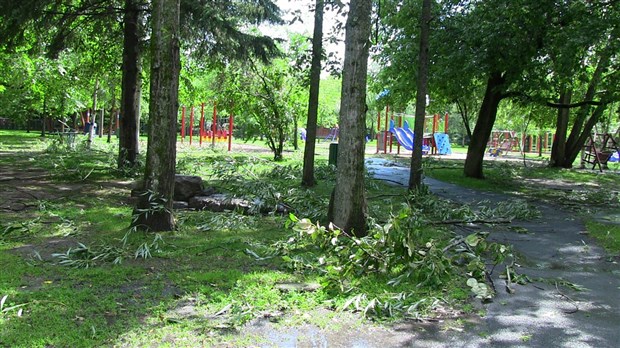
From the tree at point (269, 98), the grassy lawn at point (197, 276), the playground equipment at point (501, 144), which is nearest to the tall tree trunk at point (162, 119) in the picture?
the grassy lawn at point (197, 276)

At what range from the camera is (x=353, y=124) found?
7152mm

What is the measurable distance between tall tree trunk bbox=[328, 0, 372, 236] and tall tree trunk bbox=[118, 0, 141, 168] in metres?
9.23

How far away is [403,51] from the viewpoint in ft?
53.3

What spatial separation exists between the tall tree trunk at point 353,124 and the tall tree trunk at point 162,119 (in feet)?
7.93

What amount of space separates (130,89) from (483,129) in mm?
11222

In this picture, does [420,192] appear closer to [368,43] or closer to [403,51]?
[368,43]

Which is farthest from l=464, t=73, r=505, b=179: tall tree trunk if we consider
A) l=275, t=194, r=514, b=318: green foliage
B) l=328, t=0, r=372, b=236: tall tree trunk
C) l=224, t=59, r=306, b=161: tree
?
l=275, t=194, r=514, b=318: green foliage

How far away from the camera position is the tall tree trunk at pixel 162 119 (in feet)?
23.0

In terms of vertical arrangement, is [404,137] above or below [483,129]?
below

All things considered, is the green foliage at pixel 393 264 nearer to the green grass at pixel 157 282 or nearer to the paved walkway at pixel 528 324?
the green grass at pixel 157 282

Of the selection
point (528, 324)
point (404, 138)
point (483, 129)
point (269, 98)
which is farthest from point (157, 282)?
point (404, 138)

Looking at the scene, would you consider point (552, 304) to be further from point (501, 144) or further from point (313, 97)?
point (501, 144)

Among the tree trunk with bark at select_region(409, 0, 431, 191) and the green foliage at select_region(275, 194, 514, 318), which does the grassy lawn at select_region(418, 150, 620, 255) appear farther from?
the tree trunk with bark at select_region(409, 0, 431, 191)

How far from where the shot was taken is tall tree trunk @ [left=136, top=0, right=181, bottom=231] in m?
7.02
